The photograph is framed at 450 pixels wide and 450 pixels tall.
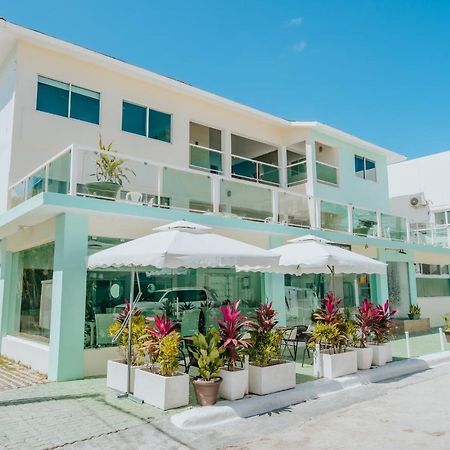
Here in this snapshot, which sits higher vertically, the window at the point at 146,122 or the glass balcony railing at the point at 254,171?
the window at the point at 146,122

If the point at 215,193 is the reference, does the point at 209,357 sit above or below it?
below

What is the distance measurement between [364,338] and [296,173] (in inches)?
403

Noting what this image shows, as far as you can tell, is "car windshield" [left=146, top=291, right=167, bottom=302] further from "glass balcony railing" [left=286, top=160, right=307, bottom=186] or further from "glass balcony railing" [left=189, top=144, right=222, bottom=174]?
"glass balcony railing" [left=286, top=160, right=307, bottom=186]

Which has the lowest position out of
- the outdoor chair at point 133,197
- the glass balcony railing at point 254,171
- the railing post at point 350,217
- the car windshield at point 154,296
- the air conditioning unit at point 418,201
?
the car windshield at point 154,296

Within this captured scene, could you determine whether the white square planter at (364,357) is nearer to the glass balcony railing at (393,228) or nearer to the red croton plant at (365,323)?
the red croton plant at (365,323)

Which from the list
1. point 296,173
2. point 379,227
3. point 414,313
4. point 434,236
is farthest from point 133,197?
point 434,236

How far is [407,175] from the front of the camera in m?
32.2

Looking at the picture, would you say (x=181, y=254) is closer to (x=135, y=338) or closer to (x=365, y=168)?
→ (x=135, y=338)

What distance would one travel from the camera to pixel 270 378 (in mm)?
7422

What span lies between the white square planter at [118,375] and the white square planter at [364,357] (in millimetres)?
Answer: 5105

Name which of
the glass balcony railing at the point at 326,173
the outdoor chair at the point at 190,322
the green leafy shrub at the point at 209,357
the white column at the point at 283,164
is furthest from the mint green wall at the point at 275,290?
the glass balcony railing at the point at 326,173

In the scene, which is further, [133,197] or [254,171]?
[254,171]

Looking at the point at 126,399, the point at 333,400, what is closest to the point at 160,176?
the point at 126,399

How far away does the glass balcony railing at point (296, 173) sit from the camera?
18.7 m
